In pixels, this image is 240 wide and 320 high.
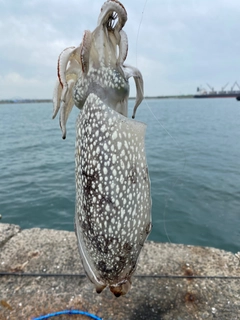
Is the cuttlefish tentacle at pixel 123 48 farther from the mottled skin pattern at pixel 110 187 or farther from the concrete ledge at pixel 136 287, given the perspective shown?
the concrete ledge at pixel 136 287

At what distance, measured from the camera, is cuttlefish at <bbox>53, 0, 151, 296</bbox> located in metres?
1.75

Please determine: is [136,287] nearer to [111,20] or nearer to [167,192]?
[111,20]

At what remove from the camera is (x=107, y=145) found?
1.74 m

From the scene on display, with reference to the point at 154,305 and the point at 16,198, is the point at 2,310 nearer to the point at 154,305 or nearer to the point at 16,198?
the point at 154,305

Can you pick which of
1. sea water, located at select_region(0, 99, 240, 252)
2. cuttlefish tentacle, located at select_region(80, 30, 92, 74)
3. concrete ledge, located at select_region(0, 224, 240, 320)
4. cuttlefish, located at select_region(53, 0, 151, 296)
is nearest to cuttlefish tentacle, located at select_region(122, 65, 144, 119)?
cuttlefish, located at select_region(53, 0, 151, 296)

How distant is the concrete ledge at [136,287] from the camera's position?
8.95 ft

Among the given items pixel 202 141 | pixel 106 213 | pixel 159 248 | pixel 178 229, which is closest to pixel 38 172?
pixel 178 229

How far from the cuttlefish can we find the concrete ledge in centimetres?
107

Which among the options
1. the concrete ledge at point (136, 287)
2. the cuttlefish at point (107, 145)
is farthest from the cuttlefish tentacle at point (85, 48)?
the concrete ledge at point (136, 287)

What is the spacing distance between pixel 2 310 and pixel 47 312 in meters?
0.45

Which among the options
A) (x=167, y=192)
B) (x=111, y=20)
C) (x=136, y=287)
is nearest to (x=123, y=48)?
(x=111, y=20)

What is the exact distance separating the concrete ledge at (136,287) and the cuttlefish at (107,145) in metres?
1.07

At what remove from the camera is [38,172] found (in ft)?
36.8

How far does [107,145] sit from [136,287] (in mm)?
2004
